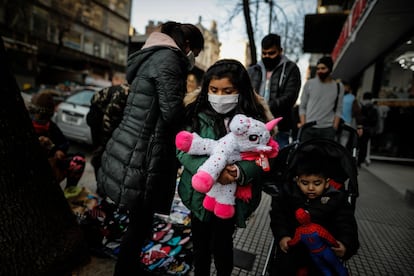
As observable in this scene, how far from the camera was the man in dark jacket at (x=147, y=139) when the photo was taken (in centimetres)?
171

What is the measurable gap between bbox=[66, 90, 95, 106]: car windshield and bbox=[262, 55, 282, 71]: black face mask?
4.51 meters

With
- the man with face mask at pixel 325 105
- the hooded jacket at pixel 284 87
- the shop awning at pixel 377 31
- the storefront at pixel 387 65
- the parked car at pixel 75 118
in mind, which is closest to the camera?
the hooded jacket at pixel 284 87

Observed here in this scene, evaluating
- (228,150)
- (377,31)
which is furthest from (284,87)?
(377,31)

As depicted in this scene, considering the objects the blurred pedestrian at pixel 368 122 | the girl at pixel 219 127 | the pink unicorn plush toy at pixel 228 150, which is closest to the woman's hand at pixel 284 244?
the girl at pixel 219 127

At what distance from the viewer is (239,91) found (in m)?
1.65

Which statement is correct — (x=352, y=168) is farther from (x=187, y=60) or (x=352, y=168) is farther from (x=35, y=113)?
(x=35, y=113)

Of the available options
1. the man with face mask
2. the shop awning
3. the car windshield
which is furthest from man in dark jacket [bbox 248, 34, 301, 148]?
the car windshield

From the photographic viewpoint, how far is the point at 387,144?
7.95 metres

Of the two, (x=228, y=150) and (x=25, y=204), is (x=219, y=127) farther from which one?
(x=25, y=204)

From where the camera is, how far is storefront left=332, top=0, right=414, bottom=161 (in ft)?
19.6

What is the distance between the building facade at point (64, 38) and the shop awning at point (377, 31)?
23.7 metres

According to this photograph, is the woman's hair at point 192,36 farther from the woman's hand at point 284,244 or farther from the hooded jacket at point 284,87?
the woman's hand at point 284,244

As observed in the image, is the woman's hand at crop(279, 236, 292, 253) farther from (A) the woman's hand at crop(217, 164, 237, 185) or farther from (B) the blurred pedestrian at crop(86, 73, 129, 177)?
(B) the blurred pedestrian at crop(86, 73, 129, 177)

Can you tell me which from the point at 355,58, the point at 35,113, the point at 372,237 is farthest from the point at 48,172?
the point at 355,58
